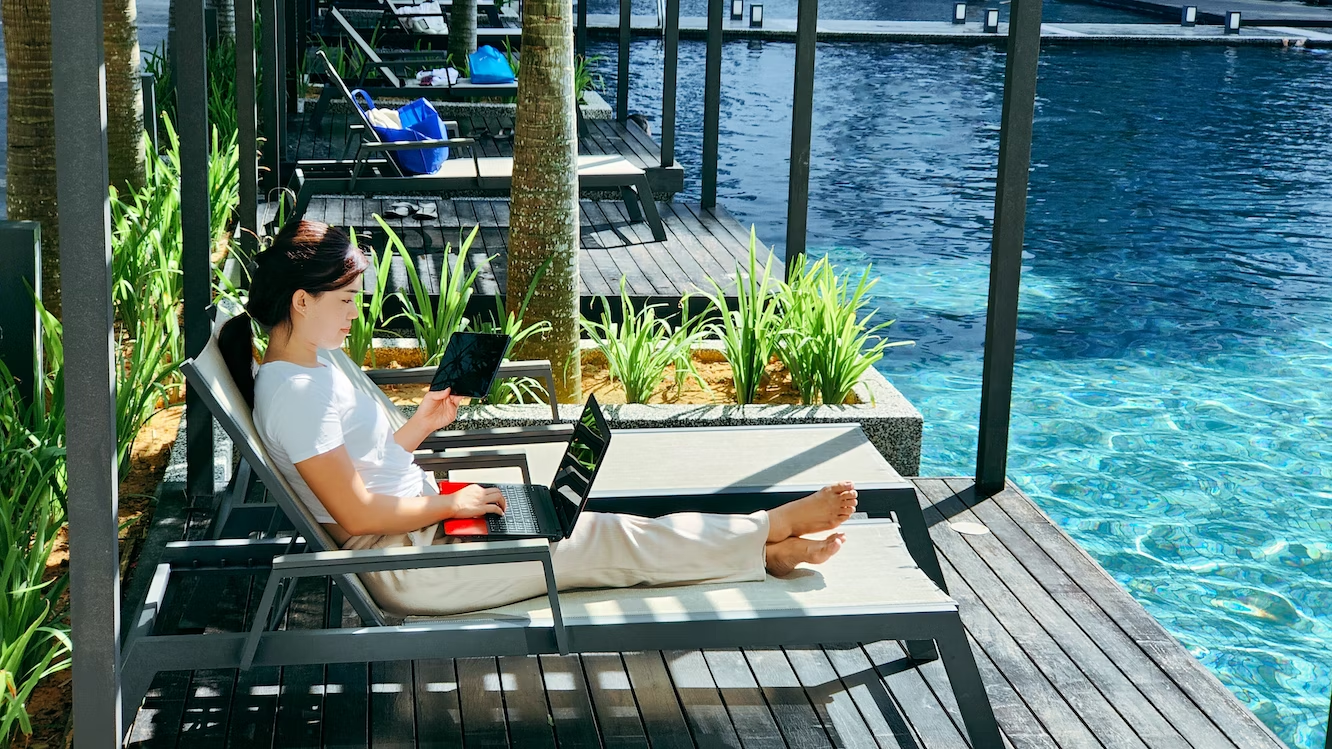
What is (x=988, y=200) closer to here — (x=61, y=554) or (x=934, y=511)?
(x=934, y=511)

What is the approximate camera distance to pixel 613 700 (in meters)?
3.12

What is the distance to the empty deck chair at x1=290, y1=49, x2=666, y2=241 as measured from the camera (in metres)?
7.04

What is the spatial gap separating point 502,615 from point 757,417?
1861mm

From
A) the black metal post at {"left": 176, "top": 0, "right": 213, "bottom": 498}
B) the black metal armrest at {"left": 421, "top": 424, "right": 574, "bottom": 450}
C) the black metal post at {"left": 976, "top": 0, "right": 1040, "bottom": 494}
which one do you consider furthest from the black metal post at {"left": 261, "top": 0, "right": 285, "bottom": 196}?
the black metal post at {"left": 976, "top": 0, "right": 1040, "bottom": 494}

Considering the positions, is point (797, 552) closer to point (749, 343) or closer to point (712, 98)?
point (749, 343)

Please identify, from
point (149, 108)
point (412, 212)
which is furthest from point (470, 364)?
point (412, 212)

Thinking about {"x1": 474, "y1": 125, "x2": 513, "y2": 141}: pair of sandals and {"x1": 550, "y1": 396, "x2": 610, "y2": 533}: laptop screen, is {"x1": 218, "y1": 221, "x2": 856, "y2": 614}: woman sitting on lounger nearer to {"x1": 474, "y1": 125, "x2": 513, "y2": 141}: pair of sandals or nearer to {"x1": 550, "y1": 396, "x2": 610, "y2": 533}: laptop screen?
{"x1": 550, "y1": 396, "x2": 610, "y2": 533}: laptop screen

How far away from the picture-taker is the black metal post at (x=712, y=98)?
7984 millimetres

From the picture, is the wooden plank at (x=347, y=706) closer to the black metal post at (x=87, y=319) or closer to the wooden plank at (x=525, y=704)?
the wooden plank at (x=525, y=704)

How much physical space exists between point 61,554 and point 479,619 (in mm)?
1561

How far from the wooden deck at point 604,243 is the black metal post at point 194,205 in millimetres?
2181

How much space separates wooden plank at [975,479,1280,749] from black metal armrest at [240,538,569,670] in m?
1.60

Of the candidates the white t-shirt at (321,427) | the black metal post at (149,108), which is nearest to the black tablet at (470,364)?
the white t-shirt at (321,427)

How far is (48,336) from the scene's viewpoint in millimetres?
4074
